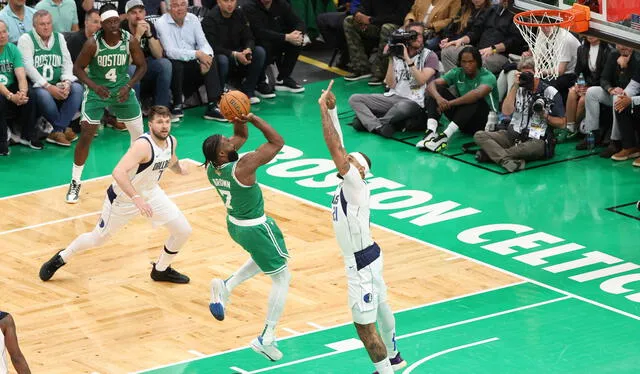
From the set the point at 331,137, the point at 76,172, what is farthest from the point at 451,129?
the point at 331,137

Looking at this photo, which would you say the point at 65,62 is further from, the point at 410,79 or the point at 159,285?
the point at 159,285

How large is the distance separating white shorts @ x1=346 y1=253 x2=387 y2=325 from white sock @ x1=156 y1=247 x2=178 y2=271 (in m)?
3.01

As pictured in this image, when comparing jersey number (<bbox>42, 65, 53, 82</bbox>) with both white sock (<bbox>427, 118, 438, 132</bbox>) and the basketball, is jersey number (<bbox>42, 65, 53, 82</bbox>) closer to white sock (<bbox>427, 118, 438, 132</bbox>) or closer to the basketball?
white sock (<bbox>427, 118, 438, 132</bbox>)

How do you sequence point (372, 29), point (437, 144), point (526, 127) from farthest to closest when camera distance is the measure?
point (372, 29) < point (437, 144) < point (526, 127)

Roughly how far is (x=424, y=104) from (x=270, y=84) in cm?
325

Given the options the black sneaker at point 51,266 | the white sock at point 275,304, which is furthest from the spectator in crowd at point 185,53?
the white sock at point 275,304

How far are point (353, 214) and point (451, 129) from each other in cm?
714

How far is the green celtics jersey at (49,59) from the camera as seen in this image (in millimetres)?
18062

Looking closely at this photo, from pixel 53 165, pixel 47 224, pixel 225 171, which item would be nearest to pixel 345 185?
pixel 225 171

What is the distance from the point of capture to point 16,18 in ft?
61.0

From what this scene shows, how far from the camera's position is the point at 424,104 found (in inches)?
719

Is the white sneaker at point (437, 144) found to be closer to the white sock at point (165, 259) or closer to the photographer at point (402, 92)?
the photographer at point (402, 92)

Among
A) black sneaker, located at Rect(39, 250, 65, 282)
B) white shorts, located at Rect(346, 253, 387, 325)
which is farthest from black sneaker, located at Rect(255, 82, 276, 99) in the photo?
white shorts, located at Rect(346, 253, 387, 325)

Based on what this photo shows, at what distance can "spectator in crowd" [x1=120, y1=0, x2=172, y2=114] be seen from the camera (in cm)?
1875
